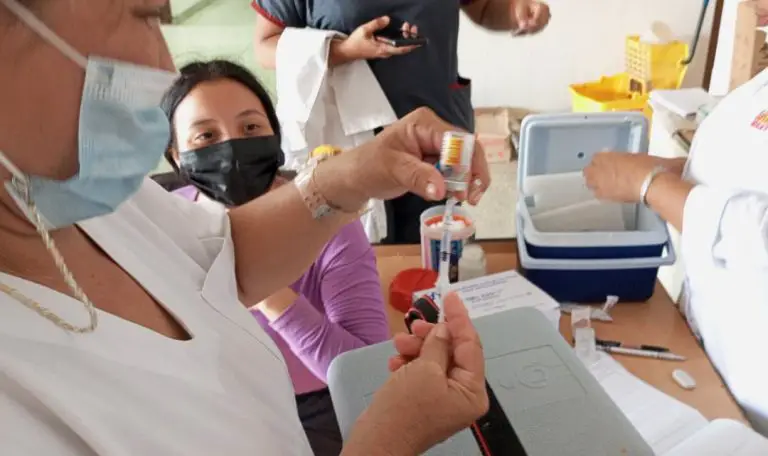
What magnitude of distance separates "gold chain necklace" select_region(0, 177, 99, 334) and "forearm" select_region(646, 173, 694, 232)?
0.99m

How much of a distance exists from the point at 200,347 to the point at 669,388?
2.67 feet

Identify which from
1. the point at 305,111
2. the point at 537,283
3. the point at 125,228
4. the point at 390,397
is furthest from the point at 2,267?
the point at 305,111

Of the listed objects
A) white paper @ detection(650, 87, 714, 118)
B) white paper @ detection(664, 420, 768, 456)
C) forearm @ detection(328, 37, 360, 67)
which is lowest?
white paper @ detection(664, 420, 768, 456)

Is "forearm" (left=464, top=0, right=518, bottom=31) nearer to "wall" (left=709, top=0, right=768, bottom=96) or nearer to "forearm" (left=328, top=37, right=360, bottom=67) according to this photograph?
"forearm" (left=328, top=37, right=360, bottom=67)

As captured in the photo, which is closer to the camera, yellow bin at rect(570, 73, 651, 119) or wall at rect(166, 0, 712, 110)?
yellow bin at rect(570, 73, 651, 119)

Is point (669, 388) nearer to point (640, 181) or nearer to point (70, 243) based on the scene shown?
point (640, 181)

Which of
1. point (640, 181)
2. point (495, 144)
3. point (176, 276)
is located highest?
point (176, 276)

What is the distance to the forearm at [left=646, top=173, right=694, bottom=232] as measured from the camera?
46.2 inches

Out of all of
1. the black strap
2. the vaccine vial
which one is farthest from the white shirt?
the vaccine vial

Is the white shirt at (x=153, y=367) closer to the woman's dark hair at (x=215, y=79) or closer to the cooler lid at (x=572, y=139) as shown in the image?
the woman's dark hair at (x=215, y=79)

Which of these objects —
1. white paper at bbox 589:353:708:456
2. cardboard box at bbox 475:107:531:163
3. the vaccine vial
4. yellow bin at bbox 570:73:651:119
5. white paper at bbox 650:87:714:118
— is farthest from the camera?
cardboard box at bbox 475:107:531:163

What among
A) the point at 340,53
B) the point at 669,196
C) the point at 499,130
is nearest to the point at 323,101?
the point at 340,53

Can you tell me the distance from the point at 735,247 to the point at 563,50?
7.59 feet

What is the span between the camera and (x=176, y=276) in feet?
2.37
